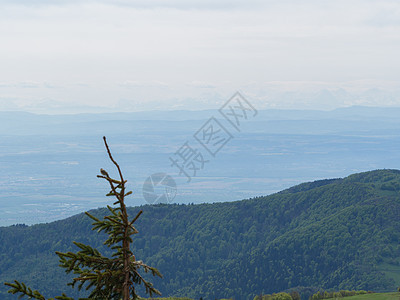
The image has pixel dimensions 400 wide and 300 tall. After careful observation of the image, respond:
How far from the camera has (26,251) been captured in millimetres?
179750

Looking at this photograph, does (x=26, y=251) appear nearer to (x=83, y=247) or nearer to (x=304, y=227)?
(x=304, y=227)

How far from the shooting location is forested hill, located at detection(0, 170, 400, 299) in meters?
149

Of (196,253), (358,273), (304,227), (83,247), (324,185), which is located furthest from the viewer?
(324,185)

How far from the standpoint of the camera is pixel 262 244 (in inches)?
7121

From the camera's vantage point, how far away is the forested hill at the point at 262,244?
148875 mm

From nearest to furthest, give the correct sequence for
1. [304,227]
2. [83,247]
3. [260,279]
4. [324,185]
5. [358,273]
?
[83,247] < [358,273] < [260,279] < [304,227] < [324,185]

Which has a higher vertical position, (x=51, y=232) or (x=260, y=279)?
(x=51, y=232)

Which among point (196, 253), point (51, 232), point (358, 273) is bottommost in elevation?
point (358, 273)

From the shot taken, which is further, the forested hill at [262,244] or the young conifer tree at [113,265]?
the forested hill at [262,244]

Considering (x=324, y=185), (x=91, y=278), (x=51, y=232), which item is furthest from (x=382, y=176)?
(x=91, y=278)

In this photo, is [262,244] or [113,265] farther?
[262,244]

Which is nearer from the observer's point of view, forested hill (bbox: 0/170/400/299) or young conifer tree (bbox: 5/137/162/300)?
young conifer tree (bbox: 5/137/162/300)

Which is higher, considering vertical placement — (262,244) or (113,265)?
(262,244)

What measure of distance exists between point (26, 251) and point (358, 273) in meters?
105
